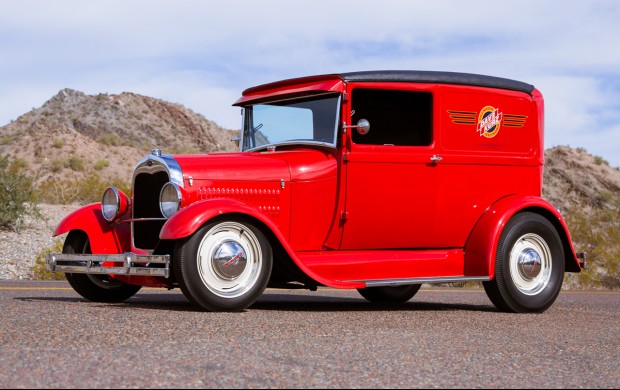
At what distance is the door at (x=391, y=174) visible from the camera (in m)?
8.97

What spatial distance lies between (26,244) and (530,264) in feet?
43.1

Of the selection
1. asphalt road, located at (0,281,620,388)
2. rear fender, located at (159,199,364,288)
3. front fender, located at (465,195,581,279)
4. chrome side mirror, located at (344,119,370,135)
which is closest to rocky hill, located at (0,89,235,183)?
front fender, located at (465,195,581,279)

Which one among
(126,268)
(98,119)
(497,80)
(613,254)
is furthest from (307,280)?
(98,119)

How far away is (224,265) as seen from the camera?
7891 mm

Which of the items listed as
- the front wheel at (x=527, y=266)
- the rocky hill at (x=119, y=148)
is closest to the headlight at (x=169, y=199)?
the front wheel at (x=527, y=266)

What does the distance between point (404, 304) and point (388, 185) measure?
1911mm

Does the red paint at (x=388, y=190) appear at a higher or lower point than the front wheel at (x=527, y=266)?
higher

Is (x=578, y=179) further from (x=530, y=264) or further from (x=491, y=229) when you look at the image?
(x=491, y=229)

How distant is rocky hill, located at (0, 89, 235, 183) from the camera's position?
41.8 meters

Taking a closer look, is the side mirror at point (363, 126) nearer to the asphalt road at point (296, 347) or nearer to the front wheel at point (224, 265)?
the front wheel at point (224, 265)

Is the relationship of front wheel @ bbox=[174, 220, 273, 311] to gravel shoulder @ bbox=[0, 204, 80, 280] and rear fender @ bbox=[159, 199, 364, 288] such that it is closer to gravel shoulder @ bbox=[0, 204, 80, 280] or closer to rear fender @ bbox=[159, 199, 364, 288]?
rear fender @ bbox=[159, 199, 364, 288]

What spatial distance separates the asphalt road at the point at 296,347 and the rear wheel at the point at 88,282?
0.16m

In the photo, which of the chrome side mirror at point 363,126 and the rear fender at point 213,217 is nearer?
the rear fender at point 213,217

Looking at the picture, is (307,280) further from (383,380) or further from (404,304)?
(383,380)
